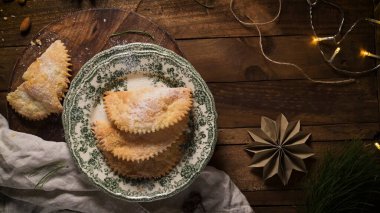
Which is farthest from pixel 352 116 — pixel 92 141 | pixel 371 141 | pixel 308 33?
pixel 92 141

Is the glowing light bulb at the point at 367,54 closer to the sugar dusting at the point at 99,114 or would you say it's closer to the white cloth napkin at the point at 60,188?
the white cloth napkin at the point at 60,188

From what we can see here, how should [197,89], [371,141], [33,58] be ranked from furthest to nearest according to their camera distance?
1. [371,141]
2. [33,58]
3. [197,89]

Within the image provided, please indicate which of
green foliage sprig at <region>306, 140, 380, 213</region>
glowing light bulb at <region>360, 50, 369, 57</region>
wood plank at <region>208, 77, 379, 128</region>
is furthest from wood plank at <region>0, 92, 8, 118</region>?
glowing light bulb at <region>360, 50, 369, 57</region>

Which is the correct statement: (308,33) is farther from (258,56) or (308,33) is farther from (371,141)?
(371,141)

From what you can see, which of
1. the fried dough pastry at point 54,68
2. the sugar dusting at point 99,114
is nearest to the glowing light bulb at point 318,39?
the sugar dusting at point 99,114

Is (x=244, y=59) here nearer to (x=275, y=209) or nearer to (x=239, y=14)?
(x=239, y=14)
